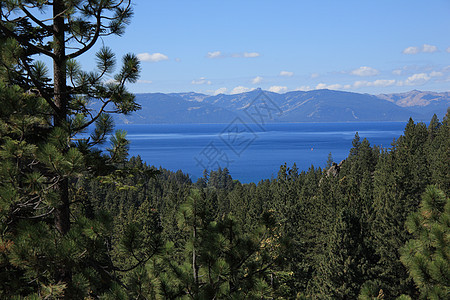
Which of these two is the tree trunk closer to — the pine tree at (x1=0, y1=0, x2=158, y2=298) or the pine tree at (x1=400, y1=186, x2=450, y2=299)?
the pine tree at (x1=0, y1=0, x2=158, y2=298)

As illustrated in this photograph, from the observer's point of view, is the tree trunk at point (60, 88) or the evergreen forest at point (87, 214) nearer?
the evergreen forest at point (87, 214)

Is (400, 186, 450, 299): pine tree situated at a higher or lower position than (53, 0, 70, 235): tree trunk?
lower

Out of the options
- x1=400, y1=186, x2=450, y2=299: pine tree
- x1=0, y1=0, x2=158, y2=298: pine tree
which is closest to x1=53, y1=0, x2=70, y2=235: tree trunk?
x1=0, y1=0, x2=158, y2=298: pine tree

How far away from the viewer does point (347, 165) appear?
311ft

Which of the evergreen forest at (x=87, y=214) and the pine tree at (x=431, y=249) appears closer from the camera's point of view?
the evergreen forest at (x=87, y=214)

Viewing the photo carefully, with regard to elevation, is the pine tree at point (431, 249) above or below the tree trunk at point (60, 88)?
below

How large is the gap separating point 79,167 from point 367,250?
80.8 ft

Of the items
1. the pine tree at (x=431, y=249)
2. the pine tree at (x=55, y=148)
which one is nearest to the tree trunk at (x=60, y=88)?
the pine tree at (x=55, y=148)

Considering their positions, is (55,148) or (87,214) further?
(87,214)

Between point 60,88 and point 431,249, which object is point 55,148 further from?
point 431,249

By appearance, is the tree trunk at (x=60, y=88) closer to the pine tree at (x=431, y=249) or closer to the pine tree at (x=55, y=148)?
the pine tree at (x=55, y=148)

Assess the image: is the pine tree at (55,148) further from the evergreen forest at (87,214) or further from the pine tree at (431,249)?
the pine tree at (431,249)

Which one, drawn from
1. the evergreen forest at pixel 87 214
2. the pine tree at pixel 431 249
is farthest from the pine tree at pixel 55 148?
the pine tree at pixel 431 249

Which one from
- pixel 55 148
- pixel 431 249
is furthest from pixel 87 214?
pixel 431 249
